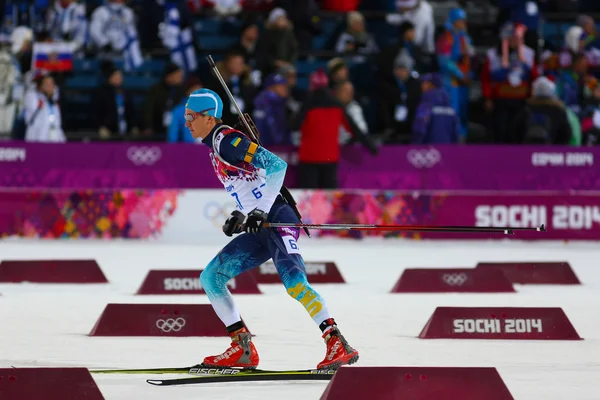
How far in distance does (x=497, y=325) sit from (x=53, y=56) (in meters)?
13.7

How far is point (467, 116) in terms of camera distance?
23.9 m

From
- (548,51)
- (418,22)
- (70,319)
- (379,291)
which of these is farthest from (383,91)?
(70,319)

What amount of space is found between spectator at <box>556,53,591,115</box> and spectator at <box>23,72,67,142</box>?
306 inches

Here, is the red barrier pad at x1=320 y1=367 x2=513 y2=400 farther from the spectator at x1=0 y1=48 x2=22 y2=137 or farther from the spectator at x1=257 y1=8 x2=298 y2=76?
the spectator at x1=0 y1=48 x2=22 y2=137

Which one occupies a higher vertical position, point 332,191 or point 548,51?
point 548,51

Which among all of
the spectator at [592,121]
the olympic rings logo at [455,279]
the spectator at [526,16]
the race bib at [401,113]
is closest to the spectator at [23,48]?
the race bib at [401,113]

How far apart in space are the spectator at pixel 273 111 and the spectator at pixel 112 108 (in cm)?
235

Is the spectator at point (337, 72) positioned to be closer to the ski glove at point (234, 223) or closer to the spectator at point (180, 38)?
the spectator at point (180, 38)

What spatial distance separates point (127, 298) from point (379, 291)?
263 centimetres

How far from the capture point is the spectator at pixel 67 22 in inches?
928

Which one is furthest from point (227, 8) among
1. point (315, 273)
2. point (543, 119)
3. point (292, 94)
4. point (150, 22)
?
point (315, 273)

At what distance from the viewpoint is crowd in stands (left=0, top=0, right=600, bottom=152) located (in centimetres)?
2133

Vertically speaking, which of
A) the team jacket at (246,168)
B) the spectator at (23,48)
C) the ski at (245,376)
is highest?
the spectator at (23,48)

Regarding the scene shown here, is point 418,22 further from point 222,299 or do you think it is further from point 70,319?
point 222,299
